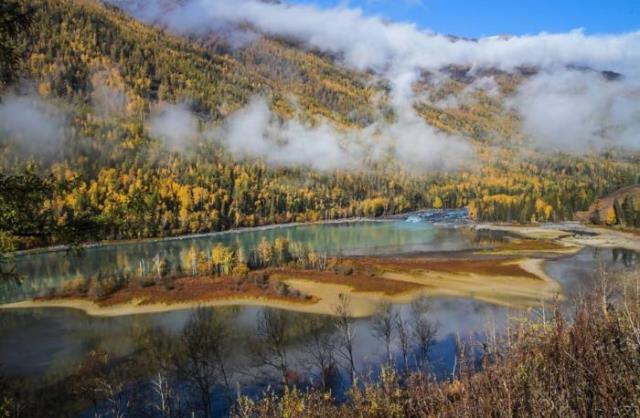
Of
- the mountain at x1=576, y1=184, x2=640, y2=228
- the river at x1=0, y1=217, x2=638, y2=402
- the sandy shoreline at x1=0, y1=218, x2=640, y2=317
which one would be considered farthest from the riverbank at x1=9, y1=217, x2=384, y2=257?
the mountain at x1=576, y1=184, x2=640, y2=228

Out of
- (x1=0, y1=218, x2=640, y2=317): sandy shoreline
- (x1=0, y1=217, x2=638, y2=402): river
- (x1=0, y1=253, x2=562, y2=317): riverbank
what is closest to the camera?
(x1=0, y1=217, x2=638, y2=402): river

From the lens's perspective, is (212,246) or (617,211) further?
(617,211)

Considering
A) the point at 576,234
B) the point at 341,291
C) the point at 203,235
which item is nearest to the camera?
the point at 341,291

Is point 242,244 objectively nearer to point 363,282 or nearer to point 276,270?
point 276,270

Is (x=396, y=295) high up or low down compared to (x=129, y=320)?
up

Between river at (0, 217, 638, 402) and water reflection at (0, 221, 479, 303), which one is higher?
water reflection at (0, 221, 479, 303)

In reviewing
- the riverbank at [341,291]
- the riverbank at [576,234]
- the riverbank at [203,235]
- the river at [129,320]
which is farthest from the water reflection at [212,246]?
the riverbank at [341,291]

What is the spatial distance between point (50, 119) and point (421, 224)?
506ft

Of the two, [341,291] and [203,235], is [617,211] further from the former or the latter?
[203,235]

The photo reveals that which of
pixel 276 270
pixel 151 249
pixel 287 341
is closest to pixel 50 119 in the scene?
pixel 151 249

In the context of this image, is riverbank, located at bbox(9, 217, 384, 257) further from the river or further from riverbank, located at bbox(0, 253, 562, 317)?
riverbank, located at bbox(0, 253, 562, 317)

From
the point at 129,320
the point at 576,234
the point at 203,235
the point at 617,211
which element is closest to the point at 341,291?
the point at 129,320

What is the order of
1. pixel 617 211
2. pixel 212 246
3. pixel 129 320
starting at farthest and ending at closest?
pixel 617 211 < pixel 212 246 < pixel 129 320

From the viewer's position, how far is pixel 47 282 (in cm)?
7056
